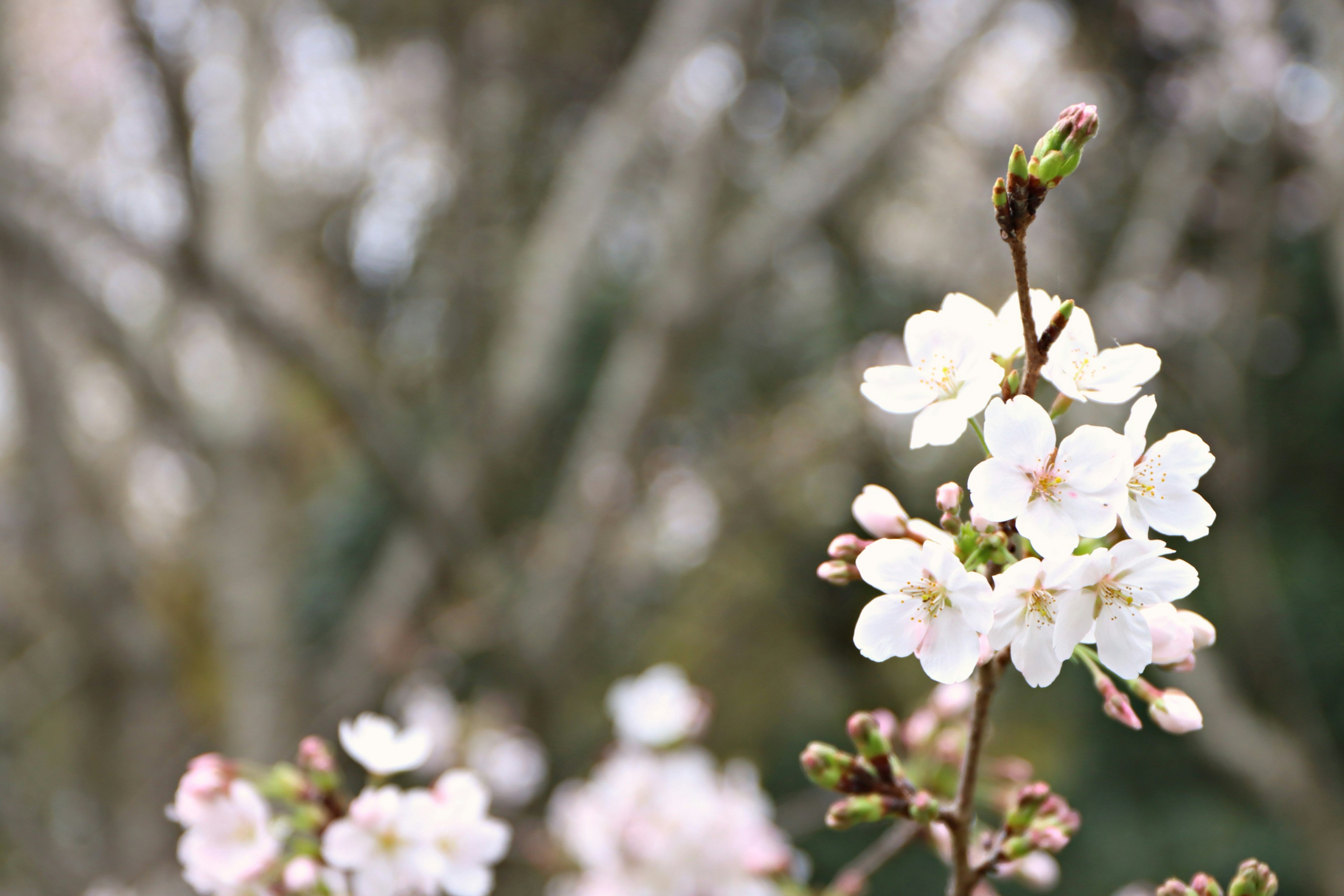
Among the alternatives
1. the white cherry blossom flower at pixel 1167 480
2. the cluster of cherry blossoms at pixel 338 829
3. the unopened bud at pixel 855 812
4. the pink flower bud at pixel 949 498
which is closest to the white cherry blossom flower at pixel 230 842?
the cluster of cherry blossoms at pixel 338 829

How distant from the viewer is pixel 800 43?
5.36 meters

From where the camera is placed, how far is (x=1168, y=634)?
59 cm

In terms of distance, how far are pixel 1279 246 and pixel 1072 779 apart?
306 centimetres

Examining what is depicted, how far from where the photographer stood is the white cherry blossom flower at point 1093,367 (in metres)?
0.58

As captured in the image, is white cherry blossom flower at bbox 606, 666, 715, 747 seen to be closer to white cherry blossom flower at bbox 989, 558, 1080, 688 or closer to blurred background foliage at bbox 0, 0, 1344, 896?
white cherry blossom flower at bbox 989, 558, 1080, 688

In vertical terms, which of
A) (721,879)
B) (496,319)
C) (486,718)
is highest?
(496,319)

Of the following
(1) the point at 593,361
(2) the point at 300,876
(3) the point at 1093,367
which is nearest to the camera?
(3) the point at 1093,367

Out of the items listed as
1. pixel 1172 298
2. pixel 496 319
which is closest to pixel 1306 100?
pixel 1172 298

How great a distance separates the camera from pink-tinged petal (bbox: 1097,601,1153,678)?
53 centimetres

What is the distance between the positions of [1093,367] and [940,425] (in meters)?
0.13

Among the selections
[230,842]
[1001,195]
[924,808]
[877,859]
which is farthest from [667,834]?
[1001,195]

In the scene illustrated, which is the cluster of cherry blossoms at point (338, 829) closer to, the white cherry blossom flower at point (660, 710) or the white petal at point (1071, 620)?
the white petal at point (1071, 620)

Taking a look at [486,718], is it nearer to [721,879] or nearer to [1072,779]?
[721,879]

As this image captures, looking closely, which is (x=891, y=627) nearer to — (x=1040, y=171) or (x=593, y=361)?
(x=1040, y=171)
